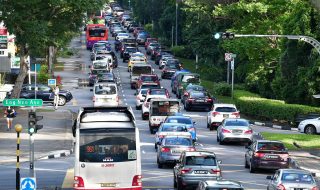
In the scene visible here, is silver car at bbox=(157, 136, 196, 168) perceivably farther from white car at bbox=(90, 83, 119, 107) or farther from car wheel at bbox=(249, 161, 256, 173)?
white car at bbox=(90, 83, 119, 107)

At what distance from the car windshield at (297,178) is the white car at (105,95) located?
35520 millimetres

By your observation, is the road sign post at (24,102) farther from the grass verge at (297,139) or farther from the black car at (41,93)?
the black car at (41,93)

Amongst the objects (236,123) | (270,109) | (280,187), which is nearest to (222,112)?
(236,123)

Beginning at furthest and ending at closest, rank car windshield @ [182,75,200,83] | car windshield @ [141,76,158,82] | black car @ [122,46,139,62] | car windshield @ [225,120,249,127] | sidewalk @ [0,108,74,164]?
black car @ [122,46,139,62] → car windshield @ [182,75,200,83] → car windshield @ [141,76,158,82] → car windshield @ [225,120,249,127] → sidewalk @ [0,108,74,164]

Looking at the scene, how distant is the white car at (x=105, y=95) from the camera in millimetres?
67312

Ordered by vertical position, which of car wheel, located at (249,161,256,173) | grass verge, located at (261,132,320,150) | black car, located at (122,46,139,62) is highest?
car wheel, located at (249,161,256,173)

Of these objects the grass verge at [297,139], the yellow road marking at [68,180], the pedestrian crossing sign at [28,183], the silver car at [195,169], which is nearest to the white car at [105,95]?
the grass verge at [297,139]

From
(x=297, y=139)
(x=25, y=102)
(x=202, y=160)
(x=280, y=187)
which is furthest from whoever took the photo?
(x=297, y=139)

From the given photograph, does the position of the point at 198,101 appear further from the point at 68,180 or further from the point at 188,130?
the point at 68,180

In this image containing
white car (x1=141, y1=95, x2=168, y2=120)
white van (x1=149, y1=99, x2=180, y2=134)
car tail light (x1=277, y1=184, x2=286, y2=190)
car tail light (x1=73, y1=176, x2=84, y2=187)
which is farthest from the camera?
white car (x1=141, y1=95, x2=168, y2=120)

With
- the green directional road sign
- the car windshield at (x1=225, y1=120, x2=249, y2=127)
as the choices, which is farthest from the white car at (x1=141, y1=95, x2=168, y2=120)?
the green directional road sign

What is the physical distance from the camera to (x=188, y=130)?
50.5 m

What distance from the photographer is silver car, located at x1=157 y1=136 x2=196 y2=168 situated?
4184cm

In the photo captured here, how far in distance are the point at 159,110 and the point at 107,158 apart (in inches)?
1135
